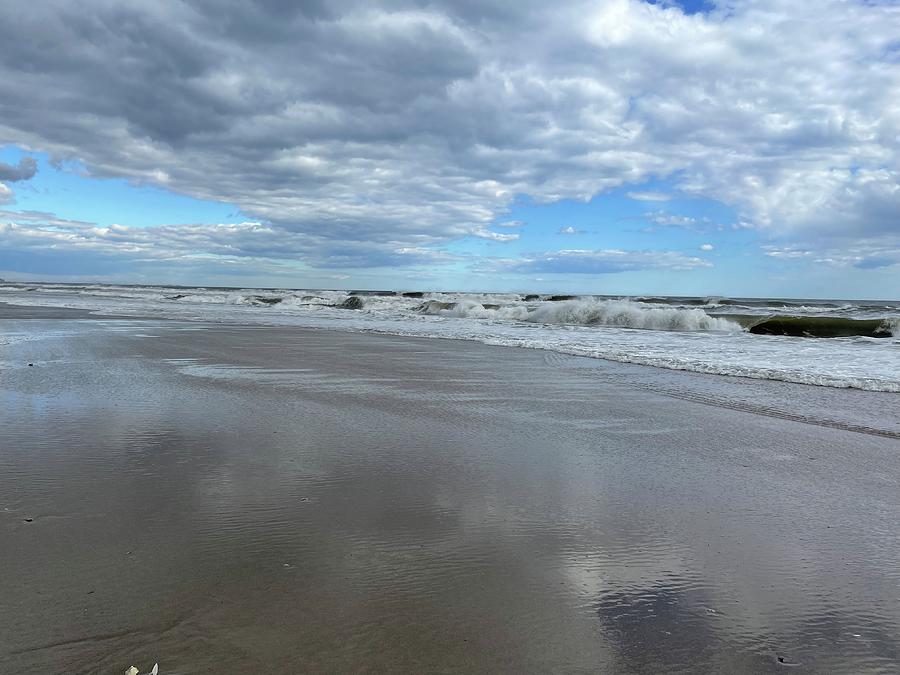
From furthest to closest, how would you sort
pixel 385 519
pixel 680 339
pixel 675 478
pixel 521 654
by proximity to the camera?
pixel 680 339
pixel 675 478
pixel 385 519
pixel 521 654

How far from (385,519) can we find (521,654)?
1.45 meters

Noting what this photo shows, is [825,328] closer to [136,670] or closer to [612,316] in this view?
[612,316]

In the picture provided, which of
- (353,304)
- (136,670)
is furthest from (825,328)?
(353,304)

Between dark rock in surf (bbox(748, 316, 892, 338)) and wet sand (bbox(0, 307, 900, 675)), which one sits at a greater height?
dark rock in surf (bbox(748, 316, 892, 338))

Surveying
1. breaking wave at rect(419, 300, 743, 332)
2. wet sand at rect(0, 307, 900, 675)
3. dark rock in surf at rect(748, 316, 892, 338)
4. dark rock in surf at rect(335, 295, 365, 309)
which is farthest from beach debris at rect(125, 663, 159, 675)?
dark rock in surf at rect(335, 295, 365, 309)

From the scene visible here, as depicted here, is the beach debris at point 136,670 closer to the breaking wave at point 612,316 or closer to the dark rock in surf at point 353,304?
the breaking wave at point 612,316

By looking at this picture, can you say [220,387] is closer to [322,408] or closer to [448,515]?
[322,408]

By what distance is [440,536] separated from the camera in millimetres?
3301

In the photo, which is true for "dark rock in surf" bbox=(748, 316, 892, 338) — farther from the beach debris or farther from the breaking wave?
the beach debris

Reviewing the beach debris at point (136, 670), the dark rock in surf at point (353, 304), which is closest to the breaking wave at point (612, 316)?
the dark rock in surf at point (353, 304)

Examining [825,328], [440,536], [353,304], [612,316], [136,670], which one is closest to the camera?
[136,670]

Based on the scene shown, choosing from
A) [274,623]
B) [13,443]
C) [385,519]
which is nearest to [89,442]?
[13,443]

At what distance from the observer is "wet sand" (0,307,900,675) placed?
2.26m

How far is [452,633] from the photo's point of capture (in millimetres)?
2338
